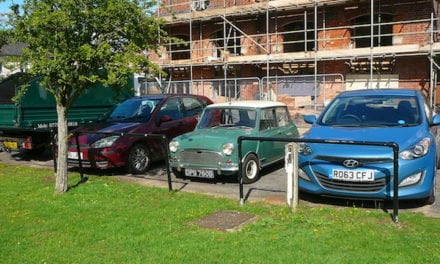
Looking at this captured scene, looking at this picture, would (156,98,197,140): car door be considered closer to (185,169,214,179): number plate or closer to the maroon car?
the maroon car

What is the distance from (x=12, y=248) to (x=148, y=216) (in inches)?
69.2

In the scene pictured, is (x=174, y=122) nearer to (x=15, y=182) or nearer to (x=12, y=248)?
(x=15, y=182)

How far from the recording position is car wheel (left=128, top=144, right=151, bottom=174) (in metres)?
9.97

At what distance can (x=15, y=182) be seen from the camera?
9.05m

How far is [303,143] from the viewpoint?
700 cm

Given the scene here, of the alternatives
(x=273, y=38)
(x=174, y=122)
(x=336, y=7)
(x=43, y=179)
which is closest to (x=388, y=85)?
(x=336, y=7)

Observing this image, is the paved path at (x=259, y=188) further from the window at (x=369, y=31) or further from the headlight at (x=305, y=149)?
the window at (x=369, y=31)

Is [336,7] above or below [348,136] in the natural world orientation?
above

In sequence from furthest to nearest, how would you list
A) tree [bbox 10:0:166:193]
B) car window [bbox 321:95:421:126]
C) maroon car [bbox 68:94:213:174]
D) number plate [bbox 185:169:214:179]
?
1. maroon car [bbox 68:94:213:174]
2. number plate [bbox 185:169:214:179]
3. car window [bbox 321:95:421:126]
4. tree [bbox 10:0:166:193]

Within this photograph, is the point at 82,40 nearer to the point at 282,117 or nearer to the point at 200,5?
the point at 282,117

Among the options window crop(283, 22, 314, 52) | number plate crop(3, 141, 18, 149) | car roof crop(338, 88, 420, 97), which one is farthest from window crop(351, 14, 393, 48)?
number plate crop(3, 141, 18, 149)

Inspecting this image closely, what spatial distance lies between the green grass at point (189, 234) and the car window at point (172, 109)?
369cm

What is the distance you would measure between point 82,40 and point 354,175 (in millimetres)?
4426

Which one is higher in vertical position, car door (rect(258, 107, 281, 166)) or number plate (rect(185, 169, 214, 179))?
car door (rect(258, 107, 281, 166))
